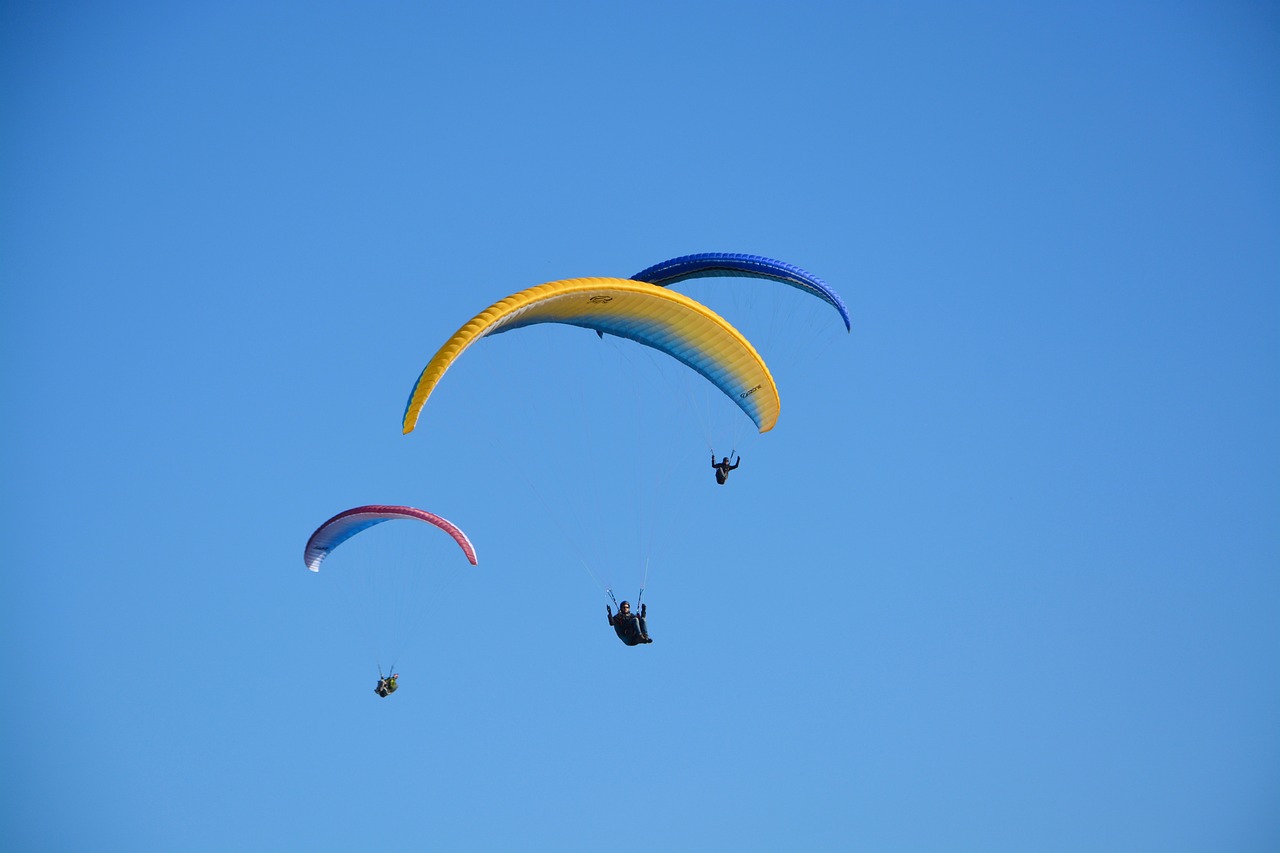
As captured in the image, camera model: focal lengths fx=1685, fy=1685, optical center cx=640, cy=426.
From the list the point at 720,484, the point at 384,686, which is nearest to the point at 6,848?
the point at 384,686

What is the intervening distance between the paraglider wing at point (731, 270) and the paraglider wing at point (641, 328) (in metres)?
1.62

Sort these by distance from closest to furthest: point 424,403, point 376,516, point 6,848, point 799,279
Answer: point 424,403, point 799,279, point 376,516, point 6,848

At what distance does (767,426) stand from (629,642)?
5.05 meters

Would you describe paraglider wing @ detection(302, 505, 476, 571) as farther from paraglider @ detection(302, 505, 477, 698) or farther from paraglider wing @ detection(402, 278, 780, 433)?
paraglider wing @ detection(402, 278, 780, 433)

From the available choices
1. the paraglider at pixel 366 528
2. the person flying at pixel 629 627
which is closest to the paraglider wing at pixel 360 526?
the paraglider at pixel 366 528

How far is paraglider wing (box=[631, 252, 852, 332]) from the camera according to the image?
27.9m

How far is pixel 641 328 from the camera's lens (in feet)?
86.9

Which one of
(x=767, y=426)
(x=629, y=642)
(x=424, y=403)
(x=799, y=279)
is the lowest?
(x=629, y=642)

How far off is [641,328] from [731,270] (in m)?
2.39

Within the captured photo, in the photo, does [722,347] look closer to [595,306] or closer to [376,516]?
[595,306]

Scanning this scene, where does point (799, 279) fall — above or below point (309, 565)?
above

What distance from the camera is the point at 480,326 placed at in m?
22.8

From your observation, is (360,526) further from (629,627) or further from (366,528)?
Answer: (629,627)

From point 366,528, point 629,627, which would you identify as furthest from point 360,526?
point 629,627
